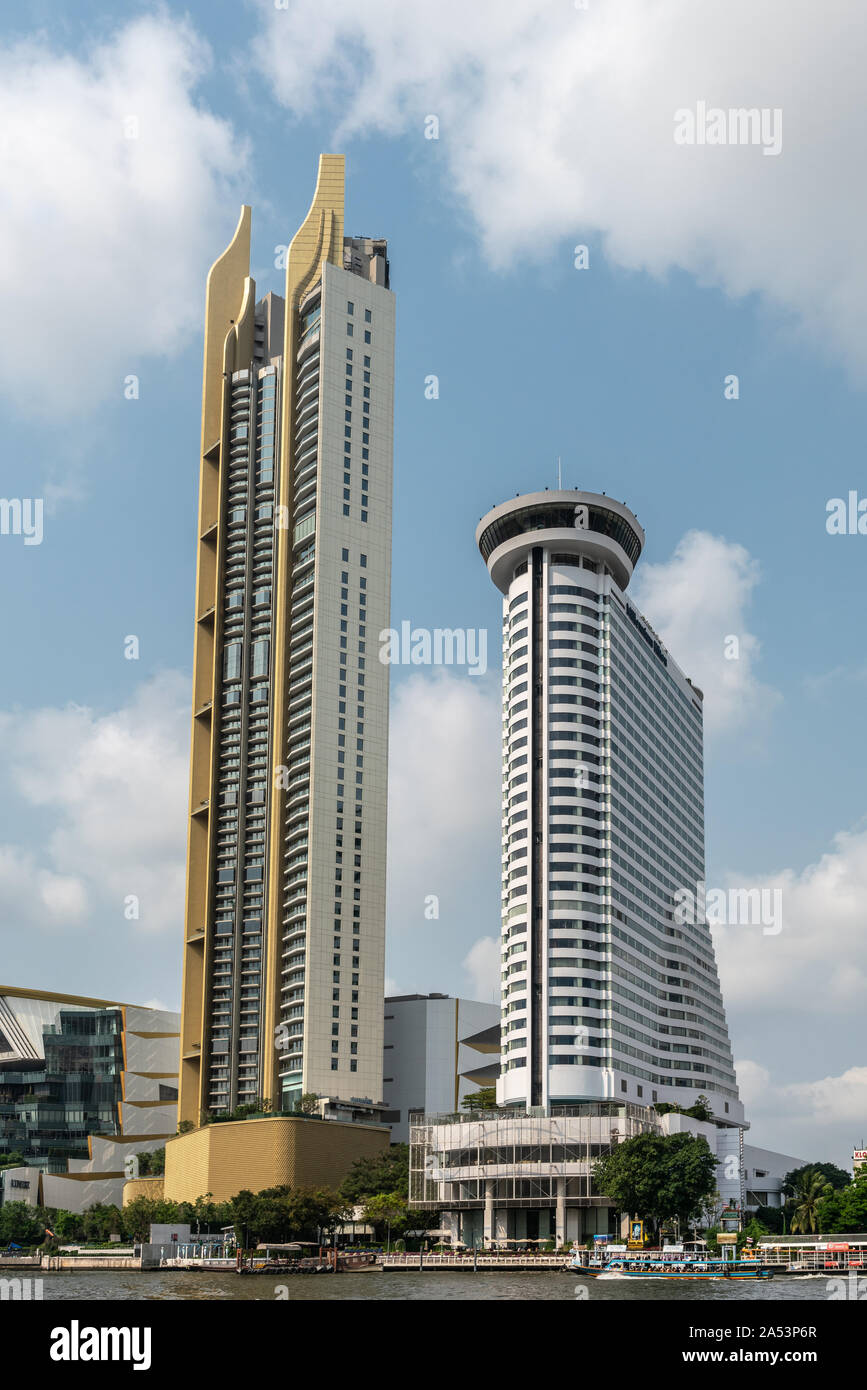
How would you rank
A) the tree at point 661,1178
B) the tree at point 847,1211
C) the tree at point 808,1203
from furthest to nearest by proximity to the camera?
1. the tree at point 808,1203
2. the tree at point 847,1211
3. the tree at point 661,1178

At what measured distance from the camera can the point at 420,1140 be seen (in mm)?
153875

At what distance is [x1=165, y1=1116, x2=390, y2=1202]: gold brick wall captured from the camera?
164 m

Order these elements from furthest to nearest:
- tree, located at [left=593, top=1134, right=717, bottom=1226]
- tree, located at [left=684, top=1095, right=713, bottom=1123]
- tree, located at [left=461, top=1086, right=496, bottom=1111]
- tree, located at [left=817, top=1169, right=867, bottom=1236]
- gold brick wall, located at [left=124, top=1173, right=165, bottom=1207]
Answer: gold brick wall, located at [left=124, top=1173, right=165, bottom=1207]
tree, located at [left=684, top=1095, right=713, bottom=1123]
tree, located at [left=461, top=1086, right=496, bottom=1111]
tree, located at [left=817, top=1169, right=867, bottom=1236]
tree, located at [left=593, top=1134, right=717, bottom=1226]

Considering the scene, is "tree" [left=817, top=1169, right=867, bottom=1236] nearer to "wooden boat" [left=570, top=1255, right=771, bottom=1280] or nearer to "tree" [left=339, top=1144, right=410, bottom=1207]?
"wooden boat" [left=570, top=1255, right=771, bottom=1280]

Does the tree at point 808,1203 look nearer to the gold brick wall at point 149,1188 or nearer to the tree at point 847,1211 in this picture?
the tree at point 847,1211

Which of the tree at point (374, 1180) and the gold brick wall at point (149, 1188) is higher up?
the tree at point (374, 1180)

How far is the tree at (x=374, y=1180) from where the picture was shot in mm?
158750

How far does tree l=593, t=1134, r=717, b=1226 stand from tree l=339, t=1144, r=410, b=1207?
3582 cm

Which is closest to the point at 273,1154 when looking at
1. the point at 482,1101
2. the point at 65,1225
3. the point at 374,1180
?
the point at 374,1180

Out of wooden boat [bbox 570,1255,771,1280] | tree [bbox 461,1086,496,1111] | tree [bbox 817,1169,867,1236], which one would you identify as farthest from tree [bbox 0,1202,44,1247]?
wooden boat [bbox 570,1255,771,1280]

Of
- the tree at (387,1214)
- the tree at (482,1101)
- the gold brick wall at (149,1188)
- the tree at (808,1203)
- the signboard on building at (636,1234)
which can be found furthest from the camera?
the gold brick wall at (149,1188)

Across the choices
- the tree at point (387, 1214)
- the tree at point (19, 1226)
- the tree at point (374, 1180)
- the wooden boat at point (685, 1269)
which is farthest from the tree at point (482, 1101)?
the wooden boat at point (685, 1269)

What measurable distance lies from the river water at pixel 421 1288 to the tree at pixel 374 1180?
114 ft
